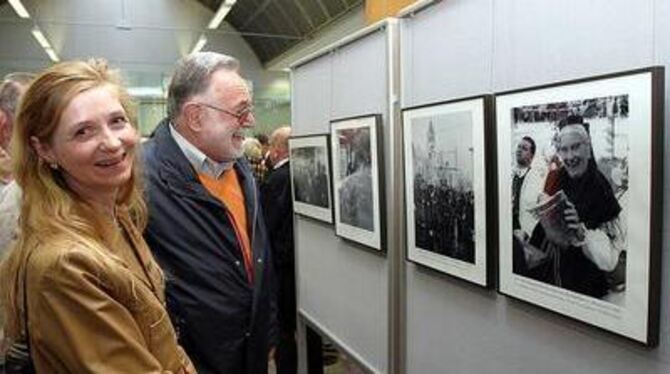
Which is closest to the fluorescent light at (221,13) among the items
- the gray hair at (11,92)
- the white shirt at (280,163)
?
the white shirt at (280,163)

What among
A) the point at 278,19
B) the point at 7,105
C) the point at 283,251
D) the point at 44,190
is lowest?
the point at 283,251

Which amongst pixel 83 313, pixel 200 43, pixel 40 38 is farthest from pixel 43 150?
pixel 200 43

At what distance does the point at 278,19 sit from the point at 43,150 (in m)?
12.8

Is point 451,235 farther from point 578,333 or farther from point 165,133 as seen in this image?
point 165,133

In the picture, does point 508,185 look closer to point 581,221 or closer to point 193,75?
Answer: point 581,221

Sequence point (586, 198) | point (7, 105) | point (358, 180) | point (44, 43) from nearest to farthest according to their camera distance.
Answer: point (586, 198), point (7, 105), point (358, 180), point (44, 43)

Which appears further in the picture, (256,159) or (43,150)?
(256,159)

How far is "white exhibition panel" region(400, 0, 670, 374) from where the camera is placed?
154 cm

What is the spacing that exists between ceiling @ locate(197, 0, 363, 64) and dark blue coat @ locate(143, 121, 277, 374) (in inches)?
342

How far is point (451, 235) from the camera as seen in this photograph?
2.26 metres

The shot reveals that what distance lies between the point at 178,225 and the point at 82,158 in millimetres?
640

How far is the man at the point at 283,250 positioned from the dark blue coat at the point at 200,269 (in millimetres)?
2275

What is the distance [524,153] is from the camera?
1.84 m

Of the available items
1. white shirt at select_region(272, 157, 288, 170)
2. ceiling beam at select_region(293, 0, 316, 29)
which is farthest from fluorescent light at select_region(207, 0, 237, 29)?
white shirt at select_region(272, 157, 288, 170)
